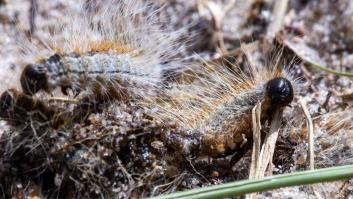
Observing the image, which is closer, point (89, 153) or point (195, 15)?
point (89, 153)

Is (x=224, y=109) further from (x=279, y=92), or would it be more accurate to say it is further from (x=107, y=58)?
(x=107, y=58)

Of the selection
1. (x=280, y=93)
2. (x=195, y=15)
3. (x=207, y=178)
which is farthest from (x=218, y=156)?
(x=195, y=15)

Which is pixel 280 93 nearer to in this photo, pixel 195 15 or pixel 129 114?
pixel 129 114

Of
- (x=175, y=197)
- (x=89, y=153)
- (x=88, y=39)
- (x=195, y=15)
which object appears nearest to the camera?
(x=175, y=197)

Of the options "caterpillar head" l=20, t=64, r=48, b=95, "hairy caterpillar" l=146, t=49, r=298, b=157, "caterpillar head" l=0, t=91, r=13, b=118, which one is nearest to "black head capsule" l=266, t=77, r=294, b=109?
"hairy caterpillar" l=146, t=49, r=298, b=157

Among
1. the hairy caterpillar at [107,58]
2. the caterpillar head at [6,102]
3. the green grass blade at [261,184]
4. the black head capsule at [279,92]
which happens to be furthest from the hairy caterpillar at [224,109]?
the caterpillar head at [6,102]

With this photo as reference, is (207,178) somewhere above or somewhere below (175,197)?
below
